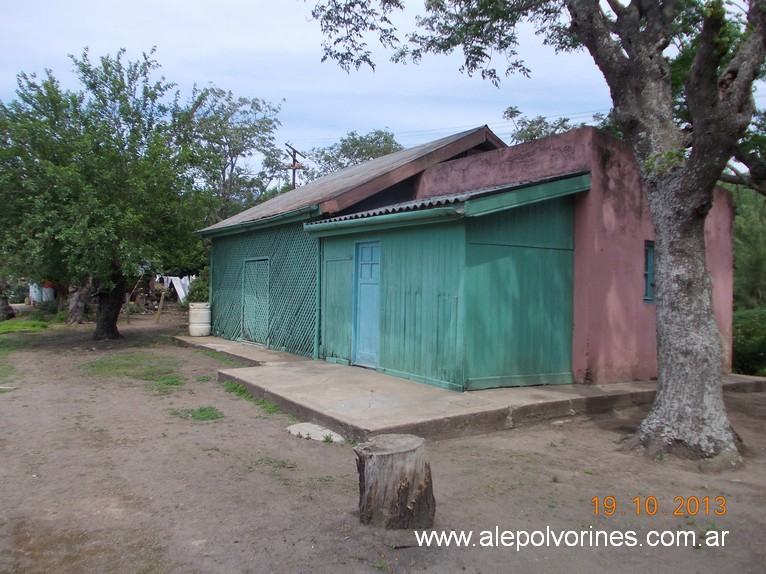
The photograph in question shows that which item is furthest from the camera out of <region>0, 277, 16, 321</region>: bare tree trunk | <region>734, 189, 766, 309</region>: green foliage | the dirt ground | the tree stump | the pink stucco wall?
<region>0, 277, 16, 321</region>: bare tree trunk

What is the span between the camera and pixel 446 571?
10.8 ft

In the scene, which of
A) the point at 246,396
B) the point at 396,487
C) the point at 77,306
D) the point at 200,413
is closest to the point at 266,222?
the point at 246,396

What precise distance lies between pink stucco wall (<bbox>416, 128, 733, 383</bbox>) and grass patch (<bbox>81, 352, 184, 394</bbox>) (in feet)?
20.5

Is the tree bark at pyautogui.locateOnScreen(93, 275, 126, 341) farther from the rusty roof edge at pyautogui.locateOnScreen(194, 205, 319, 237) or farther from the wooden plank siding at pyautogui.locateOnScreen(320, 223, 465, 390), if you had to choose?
the wooden plank siding at pyautogui.locateOnScreen(320, 223, 465, 390)

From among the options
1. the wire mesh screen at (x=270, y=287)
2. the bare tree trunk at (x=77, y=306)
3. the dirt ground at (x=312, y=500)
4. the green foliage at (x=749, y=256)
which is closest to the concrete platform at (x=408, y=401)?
the dirt ground at (x=312, y=500)

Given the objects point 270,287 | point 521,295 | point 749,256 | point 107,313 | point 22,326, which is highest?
point 749,256

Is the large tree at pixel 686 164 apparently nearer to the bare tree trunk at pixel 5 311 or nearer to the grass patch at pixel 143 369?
the grass patch at pixel 143 369

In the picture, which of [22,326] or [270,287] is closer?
[270,287]

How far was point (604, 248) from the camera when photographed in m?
8.41

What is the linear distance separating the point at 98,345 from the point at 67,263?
2.37 meters

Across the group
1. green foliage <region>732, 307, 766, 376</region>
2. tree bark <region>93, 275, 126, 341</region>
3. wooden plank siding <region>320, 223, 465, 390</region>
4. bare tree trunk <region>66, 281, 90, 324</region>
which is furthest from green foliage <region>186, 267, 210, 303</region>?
green foliage <region>732, 307, 766, 376</region>

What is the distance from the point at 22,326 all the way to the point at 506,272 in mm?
16691

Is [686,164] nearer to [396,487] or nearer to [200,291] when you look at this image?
[396,487]

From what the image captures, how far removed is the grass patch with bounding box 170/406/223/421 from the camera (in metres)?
6.86
